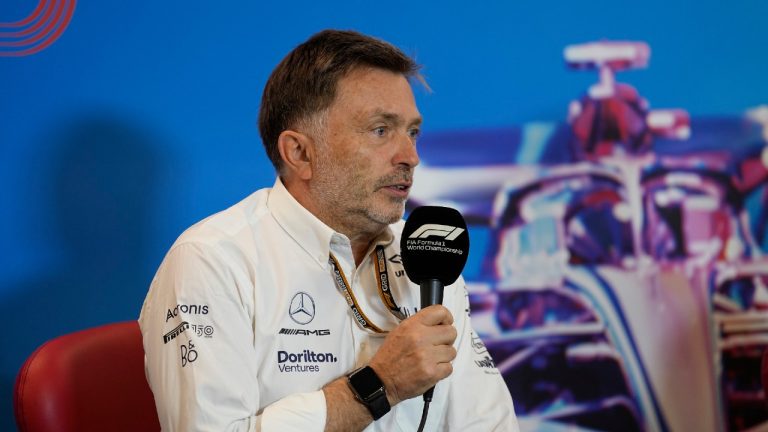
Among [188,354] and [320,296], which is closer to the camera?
[188,354]

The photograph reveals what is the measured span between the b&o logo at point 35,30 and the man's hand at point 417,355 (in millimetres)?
1185

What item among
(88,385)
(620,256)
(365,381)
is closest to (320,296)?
(365,381)

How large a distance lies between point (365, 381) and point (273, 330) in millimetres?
194

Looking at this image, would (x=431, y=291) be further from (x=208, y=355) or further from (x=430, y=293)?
(x=208, y=355)

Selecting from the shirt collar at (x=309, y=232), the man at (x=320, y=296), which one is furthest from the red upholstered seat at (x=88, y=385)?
the shirt collar at (x=309, y=232)

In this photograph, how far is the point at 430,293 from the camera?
140cm

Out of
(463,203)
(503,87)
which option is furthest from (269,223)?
(503,87)

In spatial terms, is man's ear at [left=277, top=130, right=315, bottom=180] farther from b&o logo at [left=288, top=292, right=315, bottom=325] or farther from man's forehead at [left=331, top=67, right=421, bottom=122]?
b&o logo at [left=288, top=292, right=315, bottom=325]

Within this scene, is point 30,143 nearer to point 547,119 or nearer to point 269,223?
point 269,223

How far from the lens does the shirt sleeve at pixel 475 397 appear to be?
1.59 metres

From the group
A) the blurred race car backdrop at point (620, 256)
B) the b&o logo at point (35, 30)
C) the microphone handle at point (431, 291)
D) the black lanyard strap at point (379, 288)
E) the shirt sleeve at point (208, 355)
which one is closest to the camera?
the shirt sleeve at point (208, 355)

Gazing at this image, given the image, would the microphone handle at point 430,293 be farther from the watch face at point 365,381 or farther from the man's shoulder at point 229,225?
the man's shoulder at point 229,225

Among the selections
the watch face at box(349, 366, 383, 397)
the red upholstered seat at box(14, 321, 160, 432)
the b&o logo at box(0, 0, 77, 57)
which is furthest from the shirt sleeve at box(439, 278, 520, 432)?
the b&o logo at box(0, 0, 77, 57)

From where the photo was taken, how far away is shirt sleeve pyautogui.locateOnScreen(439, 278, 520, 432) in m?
1.59
